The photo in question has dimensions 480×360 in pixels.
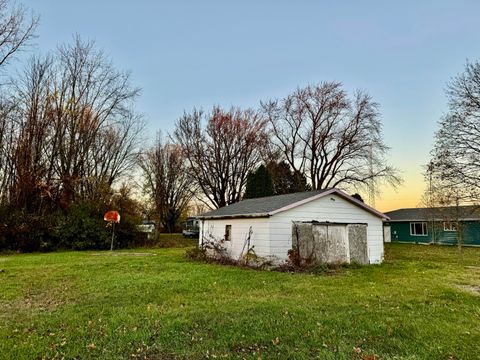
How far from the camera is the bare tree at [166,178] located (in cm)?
3520

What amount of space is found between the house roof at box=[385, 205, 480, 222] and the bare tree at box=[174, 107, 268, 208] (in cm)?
1449

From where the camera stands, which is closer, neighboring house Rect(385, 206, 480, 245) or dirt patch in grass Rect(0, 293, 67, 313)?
dirt patch in grass Rect(0, 293, 67, 313)

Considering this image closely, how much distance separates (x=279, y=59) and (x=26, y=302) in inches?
521

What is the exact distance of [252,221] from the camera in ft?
43.7

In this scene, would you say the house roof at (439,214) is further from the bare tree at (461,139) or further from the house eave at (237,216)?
the house eave at (237,216)

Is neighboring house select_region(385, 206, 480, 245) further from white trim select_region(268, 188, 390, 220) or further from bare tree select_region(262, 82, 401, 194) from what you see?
white trim select_region(268, 188, 390, 220)

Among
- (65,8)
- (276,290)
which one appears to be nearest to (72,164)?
(65,8)

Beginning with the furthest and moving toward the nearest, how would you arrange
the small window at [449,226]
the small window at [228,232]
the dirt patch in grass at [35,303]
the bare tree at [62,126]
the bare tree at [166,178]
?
the bare tree at [166,178], the small window at [449,226], the bare tree at [62,126], the small window at [228,232], the dirt patch in grass at [35,303]

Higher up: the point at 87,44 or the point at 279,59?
the point at 87,44

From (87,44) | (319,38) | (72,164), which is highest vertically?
(87,44)

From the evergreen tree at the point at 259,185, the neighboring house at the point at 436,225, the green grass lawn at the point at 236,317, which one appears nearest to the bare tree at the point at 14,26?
the green grass lawn at the point at 236,317

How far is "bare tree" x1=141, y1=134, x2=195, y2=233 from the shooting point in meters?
35.2

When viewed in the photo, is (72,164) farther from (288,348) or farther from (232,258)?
(288,348)

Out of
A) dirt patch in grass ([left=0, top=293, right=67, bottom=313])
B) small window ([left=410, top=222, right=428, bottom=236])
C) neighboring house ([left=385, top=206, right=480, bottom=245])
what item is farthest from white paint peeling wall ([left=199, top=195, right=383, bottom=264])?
small window ([left=410, top=222, right=428, bottom=236])
